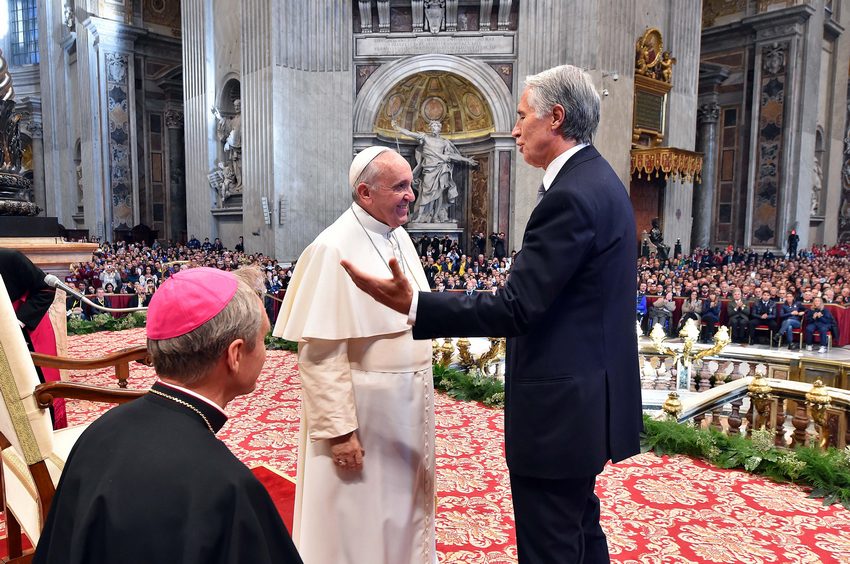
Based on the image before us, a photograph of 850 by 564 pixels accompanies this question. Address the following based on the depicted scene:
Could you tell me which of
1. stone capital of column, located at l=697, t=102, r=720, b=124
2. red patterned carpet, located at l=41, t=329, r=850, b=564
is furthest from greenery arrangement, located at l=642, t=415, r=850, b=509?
stone capital of column, located at l=697, t=102, r=720, b=124

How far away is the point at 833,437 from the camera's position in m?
5.01

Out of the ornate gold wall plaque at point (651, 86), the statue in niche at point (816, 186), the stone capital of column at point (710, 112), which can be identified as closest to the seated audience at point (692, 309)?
the ornate gold wall plaque at point (651, 86)

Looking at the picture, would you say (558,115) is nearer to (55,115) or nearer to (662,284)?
(662,284)

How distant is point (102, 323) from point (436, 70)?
1209 cm

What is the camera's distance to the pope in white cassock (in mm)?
2246

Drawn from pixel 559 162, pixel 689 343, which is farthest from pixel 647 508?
pixel 559 162

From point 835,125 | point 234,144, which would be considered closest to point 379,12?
point 234,144

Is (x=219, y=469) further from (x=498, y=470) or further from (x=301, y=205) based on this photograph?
(x=301, y=205)

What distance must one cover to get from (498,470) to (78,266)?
12.2 meters

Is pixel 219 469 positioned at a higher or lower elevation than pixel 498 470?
higher

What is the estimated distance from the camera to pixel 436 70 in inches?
707

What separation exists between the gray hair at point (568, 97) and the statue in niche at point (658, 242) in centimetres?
1797

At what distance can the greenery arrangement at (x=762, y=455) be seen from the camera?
12.7 ft

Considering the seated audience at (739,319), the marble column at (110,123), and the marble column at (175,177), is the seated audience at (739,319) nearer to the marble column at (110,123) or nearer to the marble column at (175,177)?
the marble column at (175,177)
